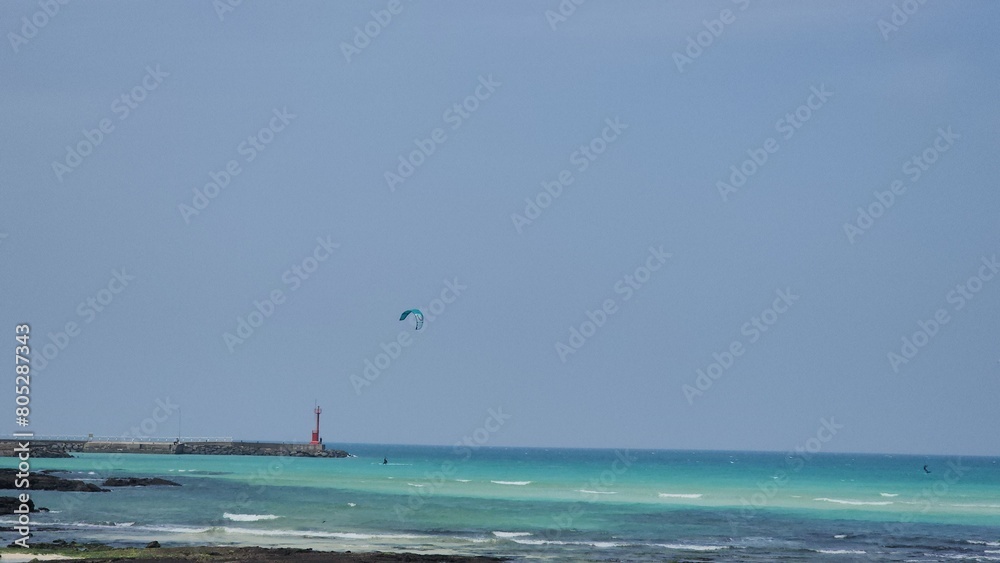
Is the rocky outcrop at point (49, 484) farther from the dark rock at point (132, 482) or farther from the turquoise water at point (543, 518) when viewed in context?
the dark rock at point (132, 482)

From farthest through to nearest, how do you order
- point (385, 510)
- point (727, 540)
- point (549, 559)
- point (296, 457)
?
point (296, 457)
point (385, 510)
point (727, 540)
point (549, 559)

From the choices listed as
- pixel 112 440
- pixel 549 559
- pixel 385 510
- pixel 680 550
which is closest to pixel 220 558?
pixel 549 559

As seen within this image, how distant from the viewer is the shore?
2839cm

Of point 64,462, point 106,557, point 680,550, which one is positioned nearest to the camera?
point 106,557

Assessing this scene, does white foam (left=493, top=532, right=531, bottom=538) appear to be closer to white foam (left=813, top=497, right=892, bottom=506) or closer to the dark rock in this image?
the dark rock

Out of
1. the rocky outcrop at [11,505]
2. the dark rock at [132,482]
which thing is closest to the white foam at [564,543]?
the rocky outcrop at [11,505]

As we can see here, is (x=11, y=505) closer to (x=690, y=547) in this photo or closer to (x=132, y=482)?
(x=132, y=482)

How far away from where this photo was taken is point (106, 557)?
28.7 meters

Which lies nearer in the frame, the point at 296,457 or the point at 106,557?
the point at 106,557

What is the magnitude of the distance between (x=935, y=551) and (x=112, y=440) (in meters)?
99.4

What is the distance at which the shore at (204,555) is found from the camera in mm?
28391

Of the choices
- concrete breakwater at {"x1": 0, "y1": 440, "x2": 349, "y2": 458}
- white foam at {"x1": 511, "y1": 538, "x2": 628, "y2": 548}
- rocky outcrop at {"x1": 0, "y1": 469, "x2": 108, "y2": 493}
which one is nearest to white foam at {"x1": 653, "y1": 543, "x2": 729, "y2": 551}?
white foam at {"x1": 511, "y1": 538, "x2": 628, "y2": 548}

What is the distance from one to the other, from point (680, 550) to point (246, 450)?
301 ft

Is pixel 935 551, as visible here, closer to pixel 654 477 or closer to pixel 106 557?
pixel 106 557
